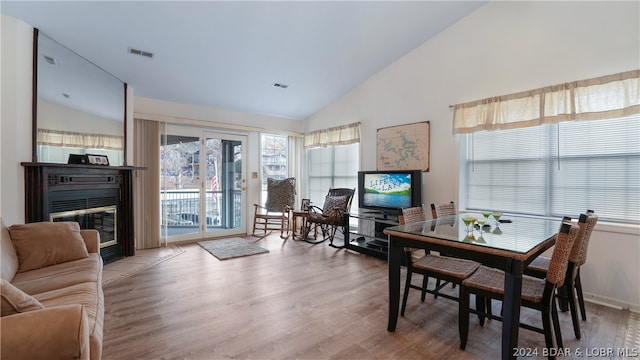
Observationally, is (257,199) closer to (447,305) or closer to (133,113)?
(133,113)

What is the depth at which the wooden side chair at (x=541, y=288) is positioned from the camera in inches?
61.1

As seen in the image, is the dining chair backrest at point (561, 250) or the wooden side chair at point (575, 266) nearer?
the dining chair backrest at point (561, 250)

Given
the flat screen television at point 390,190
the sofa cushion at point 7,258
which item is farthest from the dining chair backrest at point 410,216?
the sofa cushion at point 7,258

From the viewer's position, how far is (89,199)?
336cm

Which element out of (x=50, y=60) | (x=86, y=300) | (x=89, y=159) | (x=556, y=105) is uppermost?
(x=50, y=60)

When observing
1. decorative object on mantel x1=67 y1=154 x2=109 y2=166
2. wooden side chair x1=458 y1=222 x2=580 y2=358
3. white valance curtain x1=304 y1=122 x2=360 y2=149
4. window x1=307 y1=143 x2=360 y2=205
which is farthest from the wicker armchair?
decorative object on mantel x1=67 y1=154 x2=109 y2=166

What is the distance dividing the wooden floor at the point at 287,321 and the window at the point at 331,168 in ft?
7.09

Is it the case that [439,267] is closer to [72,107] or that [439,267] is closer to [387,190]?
[387,190]

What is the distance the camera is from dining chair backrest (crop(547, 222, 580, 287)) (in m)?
1.53

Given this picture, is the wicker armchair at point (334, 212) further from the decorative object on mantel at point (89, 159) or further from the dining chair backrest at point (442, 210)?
the decorative object on mantel at point (89, 159)

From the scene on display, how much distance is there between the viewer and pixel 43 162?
270cm

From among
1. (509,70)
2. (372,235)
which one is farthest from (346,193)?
(509,70)

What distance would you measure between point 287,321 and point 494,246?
5.07 ft

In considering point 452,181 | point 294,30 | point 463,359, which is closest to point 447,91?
point 452,181
